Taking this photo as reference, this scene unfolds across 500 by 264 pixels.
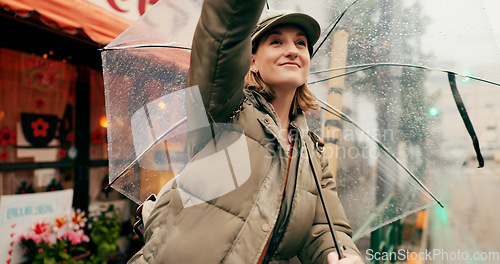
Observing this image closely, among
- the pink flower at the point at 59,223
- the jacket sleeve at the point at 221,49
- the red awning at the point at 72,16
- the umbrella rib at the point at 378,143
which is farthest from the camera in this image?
the pink flower at the point at 59,223

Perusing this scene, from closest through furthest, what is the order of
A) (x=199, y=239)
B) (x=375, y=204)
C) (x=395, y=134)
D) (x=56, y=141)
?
(x=199, y=239), (x=395, y=134), (x=375, y=204), (x=56, y=141)

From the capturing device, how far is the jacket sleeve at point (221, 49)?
0.93 metres

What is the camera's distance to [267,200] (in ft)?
3.97

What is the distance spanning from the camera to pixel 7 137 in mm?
3629

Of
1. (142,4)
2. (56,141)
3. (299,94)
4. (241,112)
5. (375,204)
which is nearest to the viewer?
(241,112)

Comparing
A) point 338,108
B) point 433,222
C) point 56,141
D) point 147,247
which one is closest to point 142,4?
point 56,141

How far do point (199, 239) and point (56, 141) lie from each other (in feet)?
12.5

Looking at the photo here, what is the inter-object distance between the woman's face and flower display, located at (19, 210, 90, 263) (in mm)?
3448

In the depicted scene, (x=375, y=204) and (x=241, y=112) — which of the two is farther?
(x=375, y=204)

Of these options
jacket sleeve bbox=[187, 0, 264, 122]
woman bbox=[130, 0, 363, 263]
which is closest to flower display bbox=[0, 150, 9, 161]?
woman bbox=[130, 0, 363, 263]

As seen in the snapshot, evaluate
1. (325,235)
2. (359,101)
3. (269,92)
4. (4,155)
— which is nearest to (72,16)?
(269,92)

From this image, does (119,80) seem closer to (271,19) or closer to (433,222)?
(271,19)

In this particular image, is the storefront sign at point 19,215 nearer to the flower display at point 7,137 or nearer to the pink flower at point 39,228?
the pink flower at point 39,228

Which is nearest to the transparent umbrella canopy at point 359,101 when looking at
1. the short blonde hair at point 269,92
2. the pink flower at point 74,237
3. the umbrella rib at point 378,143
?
the umbrella rib at point 378,143
